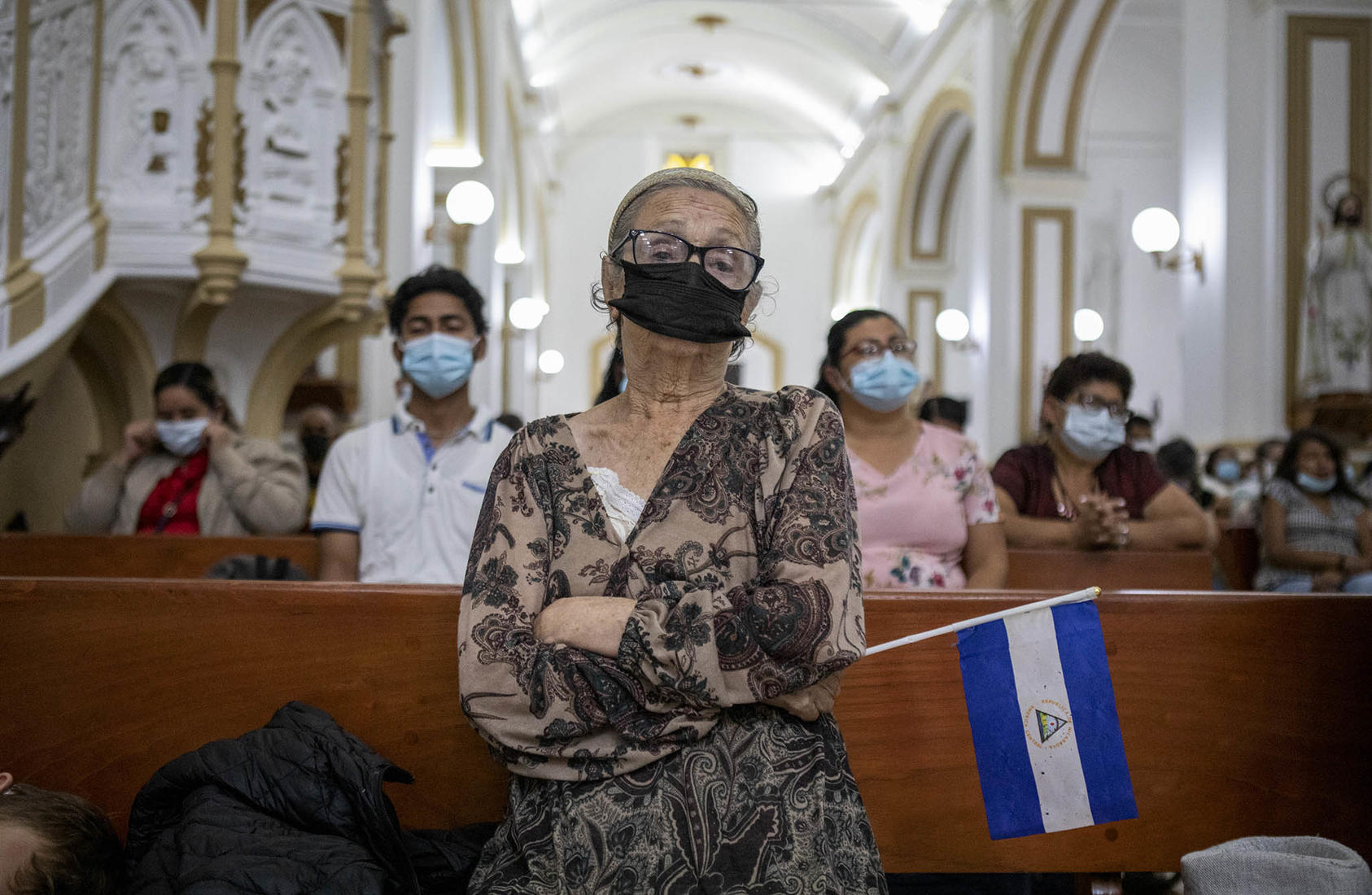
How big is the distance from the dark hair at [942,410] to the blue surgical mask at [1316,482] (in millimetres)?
1584

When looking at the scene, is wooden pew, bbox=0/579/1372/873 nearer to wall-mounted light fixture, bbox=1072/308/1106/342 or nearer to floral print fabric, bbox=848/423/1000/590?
floral print fabric, bbox=848/423/1000/590

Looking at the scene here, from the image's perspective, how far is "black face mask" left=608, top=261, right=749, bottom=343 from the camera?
177 centimetres

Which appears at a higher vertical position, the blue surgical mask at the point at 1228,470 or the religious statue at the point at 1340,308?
the religious statue at the point at 1340,308

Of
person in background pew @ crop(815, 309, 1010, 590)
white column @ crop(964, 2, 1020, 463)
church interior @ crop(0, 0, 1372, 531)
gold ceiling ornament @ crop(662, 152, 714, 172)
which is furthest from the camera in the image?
gold ceiling ornament @ crop(662, 152, 714, 172)

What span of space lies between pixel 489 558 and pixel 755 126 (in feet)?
67.6

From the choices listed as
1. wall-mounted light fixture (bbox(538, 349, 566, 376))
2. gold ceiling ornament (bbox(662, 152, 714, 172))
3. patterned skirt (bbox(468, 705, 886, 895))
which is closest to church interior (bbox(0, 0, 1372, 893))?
patterned skirt (bbox(468, 705, 886, 895))

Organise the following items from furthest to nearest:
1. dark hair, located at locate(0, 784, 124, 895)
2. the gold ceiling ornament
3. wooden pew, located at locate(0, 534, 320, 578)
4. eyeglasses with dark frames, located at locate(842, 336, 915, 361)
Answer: the gold ceiling ornament, wooden pew, located at locate(0, 534, 320, 578), eyeglasses with dark frames, located at locate(842, 336, 915, 361), dark hair, located at locate(0, 784, 124, 895)

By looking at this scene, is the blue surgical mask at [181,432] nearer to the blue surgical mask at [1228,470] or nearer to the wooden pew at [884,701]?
the wooden pew at [884,701]

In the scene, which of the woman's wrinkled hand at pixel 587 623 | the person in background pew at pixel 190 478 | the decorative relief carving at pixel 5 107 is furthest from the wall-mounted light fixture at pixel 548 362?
the woman's wrinkled hand at pixel 587 623

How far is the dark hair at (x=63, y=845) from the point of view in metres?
1.70

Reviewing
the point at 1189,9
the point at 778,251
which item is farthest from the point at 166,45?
the point at 778,251

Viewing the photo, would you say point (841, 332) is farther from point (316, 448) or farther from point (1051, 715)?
point (316, 448)

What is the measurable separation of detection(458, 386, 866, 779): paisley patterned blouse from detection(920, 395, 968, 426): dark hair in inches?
173

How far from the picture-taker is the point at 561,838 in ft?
5.21
